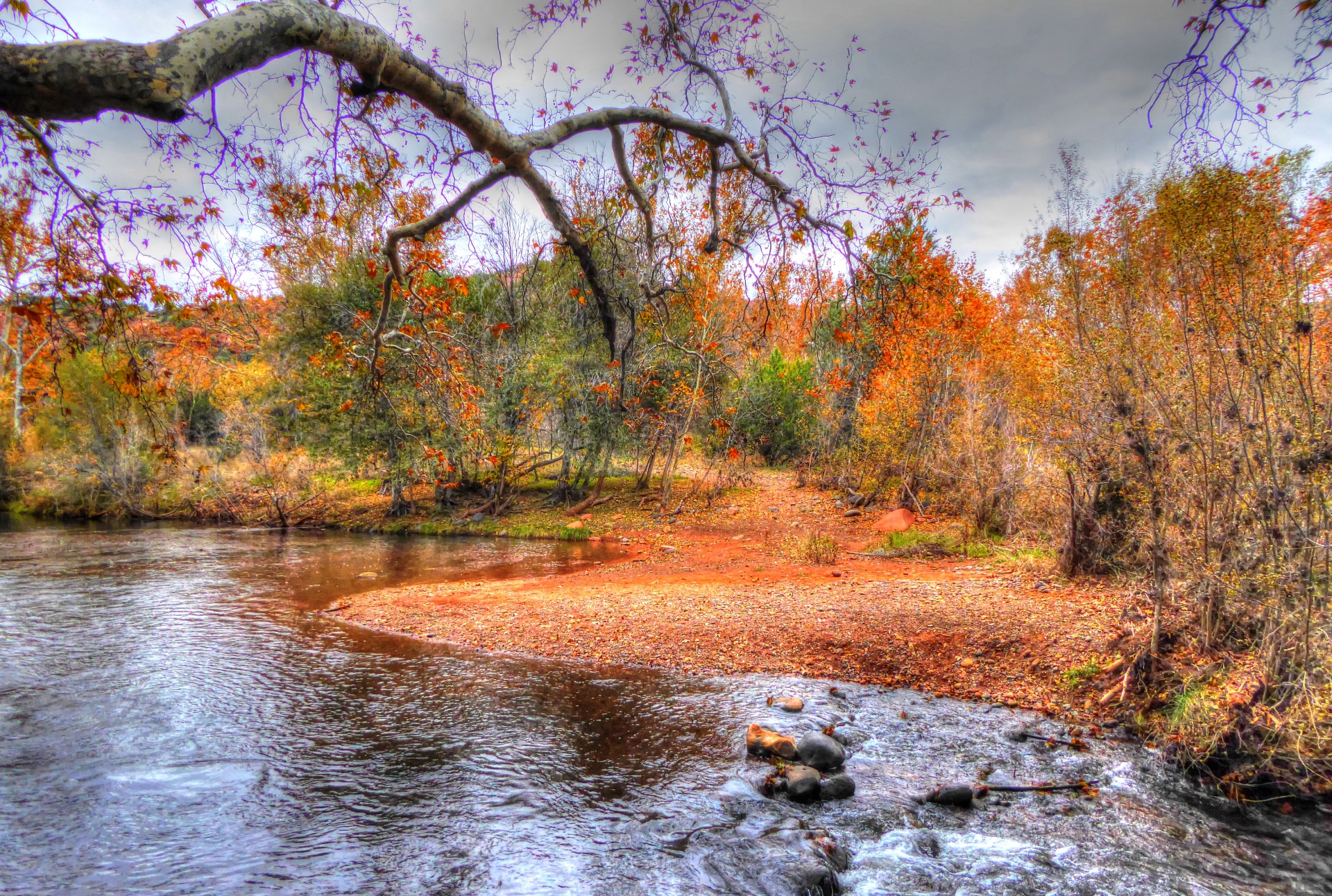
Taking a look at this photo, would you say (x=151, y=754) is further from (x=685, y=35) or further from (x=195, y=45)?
(x=685, y=35)

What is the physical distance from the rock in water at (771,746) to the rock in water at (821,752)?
8cm

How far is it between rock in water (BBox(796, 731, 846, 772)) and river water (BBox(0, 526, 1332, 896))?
21cm

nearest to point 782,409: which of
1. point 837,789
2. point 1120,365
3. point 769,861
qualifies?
point 1120,365

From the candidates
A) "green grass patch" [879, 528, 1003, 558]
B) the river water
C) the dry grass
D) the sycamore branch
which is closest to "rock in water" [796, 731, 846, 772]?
the river water

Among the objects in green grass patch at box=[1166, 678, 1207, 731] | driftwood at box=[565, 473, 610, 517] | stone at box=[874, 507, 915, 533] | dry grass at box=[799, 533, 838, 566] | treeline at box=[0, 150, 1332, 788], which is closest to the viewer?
treeline at box=[0, 150, 1332, 788]

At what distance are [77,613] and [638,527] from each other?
466 inches

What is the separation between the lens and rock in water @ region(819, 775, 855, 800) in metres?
4.65

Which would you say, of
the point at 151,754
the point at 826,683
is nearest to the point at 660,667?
the point at 826,683

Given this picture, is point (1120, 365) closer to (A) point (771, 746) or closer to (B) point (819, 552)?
(A) point (771, 746)

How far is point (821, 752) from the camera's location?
5074 mm

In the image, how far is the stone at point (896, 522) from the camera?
571 inches

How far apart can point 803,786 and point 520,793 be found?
7.09ft

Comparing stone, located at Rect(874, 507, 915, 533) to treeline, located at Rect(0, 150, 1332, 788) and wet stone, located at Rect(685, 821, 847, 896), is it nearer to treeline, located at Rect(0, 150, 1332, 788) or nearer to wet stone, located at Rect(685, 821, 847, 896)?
treeline, located at Rect(0, 150, 1332, 788)

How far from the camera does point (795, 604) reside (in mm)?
9250
